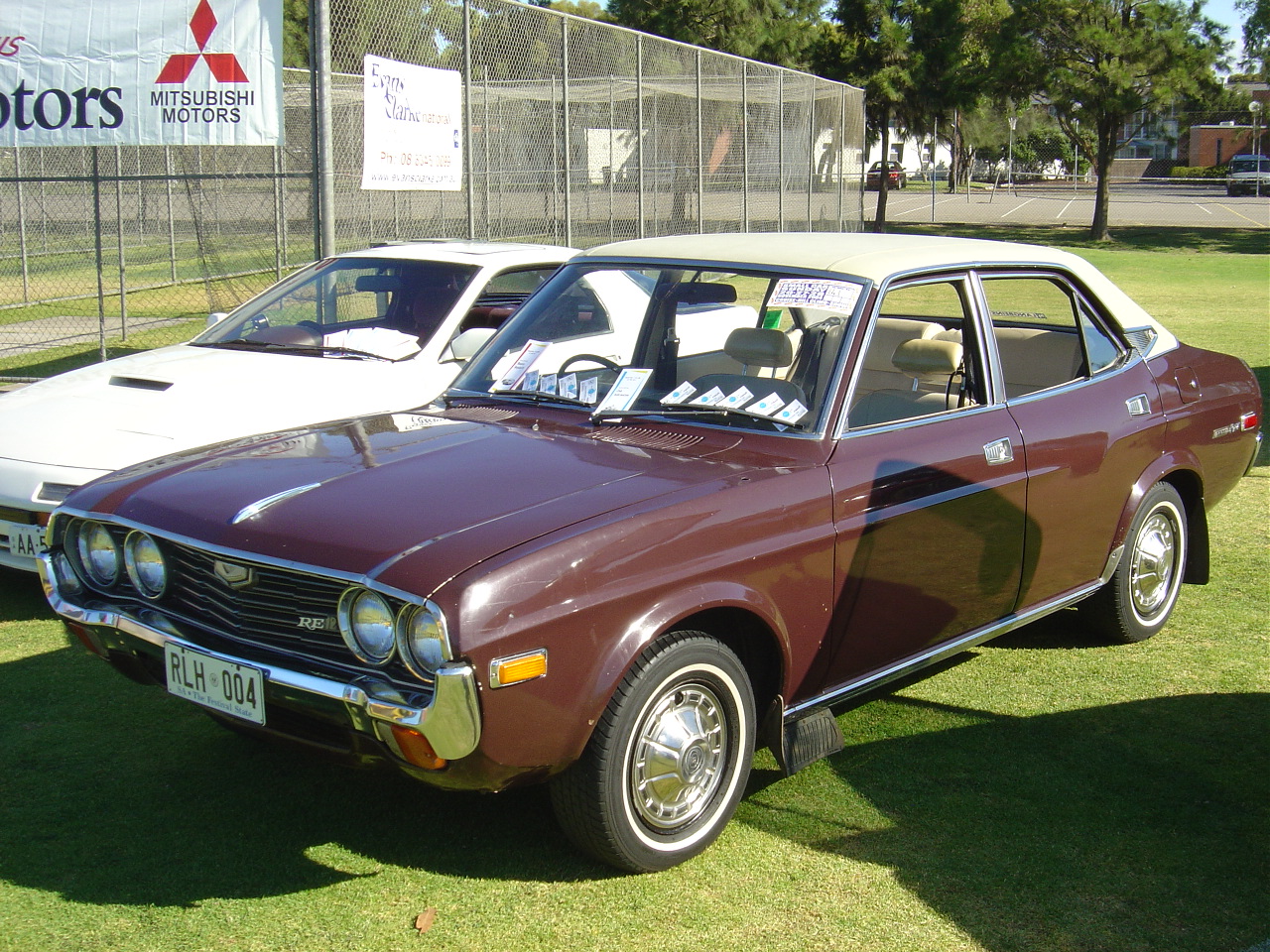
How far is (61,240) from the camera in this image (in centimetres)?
2061

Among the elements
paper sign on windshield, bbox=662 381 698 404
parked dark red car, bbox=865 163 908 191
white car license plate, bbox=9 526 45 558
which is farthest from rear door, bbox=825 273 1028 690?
parked dark red car, bbox=865 163 908 191

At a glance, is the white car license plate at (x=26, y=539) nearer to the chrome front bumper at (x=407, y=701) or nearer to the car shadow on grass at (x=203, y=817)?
the car shadow on grass at (x=203, y=817)

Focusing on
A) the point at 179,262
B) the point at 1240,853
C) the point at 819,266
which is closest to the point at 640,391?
the point at 819,266

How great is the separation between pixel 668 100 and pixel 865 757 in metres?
13.1

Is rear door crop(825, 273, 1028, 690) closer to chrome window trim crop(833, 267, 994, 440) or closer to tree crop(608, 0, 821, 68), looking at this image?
chrome window trim crop(833, 267, 994, 440)

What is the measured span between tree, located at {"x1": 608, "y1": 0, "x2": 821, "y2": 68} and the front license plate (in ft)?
125

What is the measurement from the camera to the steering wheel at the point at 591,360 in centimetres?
438

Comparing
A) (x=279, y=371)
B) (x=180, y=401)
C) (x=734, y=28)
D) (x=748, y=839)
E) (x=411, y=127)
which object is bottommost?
(x=748, y=839)

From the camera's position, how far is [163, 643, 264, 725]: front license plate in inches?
126

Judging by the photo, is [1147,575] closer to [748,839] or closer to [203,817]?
[748,839]

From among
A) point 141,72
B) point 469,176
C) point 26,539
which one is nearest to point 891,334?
point 26,539

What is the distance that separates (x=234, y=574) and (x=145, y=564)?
16.8 inches

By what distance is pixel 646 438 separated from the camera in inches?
154

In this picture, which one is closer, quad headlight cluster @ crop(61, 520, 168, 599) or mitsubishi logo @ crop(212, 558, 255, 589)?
mitsubishi logo @ crop(212, 558, 255, 589)
